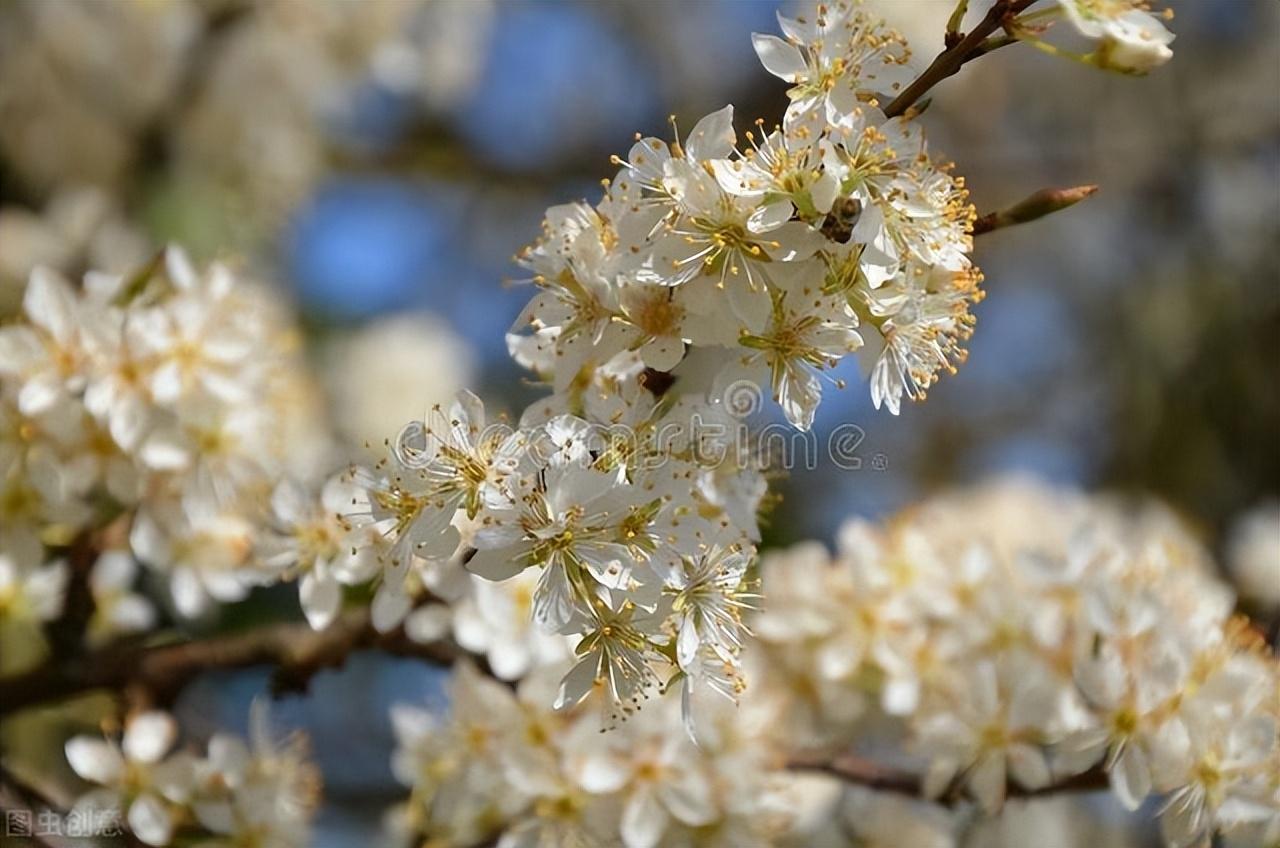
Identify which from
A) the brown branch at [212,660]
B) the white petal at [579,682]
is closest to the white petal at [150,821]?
the brown branch at [212,660]

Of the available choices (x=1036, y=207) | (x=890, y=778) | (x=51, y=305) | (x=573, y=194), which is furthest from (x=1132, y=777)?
(x=573, y=194)

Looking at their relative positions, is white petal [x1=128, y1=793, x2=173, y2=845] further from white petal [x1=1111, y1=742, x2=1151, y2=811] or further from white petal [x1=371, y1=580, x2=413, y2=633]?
white petal [x1=1111, y1=742, x2=1151, y2=811]

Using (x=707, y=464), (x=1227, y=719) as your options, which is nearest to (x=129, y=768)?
(x=707, y=464)

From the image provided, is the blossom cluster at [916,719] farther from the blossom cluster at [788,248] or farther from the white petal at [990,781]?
the blossom cluster at [788,248]

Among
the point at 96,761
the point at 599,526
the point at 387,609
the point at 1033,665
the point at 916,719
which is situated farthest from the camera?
the point at 916,719

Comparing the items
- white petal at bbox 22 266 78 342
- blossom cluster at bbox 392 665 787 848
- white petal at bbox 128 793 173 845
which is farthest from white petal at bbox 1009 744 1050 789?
white petal at bbox 22 266 78 342

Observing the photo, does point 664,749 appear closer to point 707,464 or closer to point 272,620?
point 707,464

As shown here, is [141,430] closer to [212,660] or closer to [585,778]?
[212,660]
